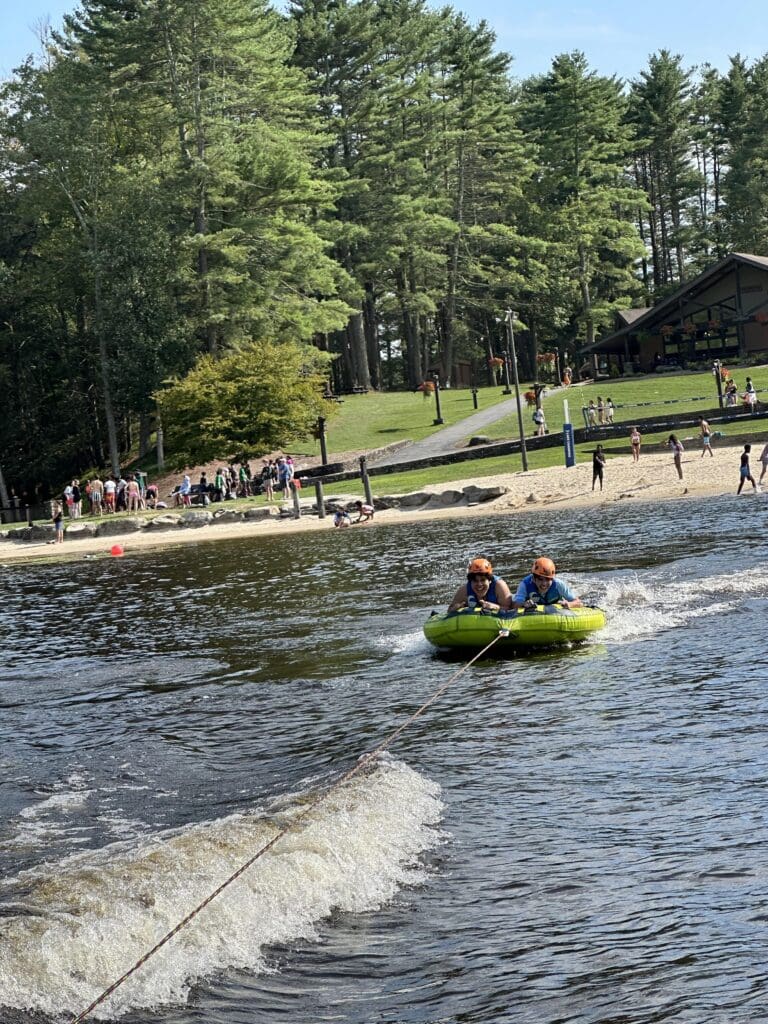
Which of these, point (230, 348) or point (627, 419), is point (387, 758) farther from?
point (230, 348)

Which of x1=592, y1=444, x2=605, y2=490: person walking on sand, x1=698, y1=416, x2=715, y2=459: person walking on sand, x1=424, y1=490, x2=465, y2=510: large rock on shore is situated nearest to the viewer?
x1=592, y1=444, x2=605, y2=490: person walking on sand

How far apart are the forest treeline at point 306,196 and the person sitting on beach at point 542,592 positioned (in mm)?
36175

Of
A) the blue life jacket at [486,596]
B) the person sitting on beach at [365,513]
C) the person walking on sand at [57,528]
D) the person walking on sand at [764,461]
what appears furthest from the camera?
the person walking on sand at [57,528]

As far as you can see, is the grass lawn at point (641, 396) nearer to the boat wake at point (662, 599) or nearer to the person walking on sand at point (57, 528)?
the person walking on sand at point (57, 528)

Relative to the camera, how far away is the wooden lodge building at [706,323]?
223 feet

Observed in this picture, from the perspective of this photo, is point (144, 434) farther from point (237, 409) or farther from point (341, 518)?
point (341, 518)

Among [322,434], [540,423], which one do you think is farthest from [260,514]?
[540,423]

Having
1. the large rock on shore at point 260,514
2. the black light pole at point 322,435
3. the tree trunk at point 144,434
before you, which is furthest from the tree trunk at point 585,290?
the large rock on shore at point 260,514

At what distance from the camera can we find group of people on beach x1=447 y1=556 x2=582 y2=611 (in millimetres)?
17172

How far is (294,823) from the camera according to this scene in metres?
10.3

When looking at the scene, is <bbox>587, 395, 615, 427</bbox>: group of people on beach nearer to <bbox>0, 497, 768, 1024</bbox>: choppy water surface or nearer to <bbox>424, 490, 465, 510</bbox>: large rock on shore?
<bbox>424, 490, 465, 510</bbox>: large rock on shore

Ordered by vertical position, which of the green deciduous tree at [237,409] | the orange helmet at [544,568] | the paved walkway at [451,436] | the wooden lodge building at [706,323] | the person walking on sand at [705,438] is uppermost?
the wooden lodge building at [706,323]

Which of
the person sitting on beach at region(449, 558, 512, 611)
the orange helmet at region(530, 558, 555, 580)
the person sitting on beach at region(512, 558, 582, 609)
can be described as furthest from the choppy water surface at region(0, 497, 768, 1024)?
the orange helmet at region(530, 558, 555, 580)

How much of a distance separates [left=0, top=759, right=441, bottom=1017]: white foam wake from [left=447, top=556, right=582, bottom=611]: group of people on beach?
6378 mm
